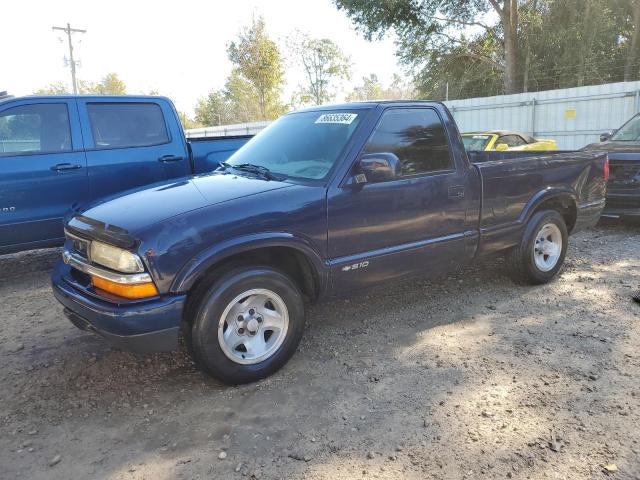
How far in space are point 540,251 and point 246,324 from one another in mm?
3283

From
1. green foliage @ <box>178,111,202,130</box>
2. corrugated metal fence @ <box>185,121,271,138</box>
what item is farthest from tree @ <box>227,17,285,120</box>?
green foliage @ <box>178,111,202,130</box>

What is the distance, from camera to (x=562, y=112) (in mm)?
14398

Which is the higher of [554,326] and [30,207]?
[30,207]

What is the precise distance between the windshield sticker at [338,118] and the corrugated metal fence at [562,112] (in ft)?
38.7

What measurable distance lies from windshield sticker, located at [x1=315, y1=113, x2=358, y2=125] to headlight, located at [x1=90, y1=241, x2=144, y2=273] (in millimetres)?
1859

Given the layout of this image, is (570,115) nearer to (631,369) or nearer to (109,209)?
(631,369)

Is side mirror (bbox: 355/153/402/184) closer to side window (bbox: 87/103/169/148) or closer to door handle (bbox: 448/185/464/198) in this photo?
door handle (bbox: 448/185/464/198)

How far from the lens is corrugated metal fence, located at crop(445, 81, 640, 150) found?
1301cm

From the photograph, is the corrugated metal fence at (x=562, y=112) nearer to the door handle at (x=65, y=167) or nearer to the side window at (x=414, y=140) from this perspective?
the side window at (x=414, y=140)

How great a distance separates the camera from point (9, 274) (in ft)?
19.9

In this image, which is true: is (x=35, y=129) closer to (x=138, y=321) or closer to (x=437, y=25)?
(x=138, y=321)

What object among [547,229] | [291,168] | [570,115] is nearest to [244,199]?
[291,168]

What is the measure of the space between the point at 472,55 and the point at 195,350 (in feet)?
84.7

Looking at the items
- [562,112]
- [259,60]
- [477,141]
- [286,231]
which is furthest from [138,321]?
[259,60]
